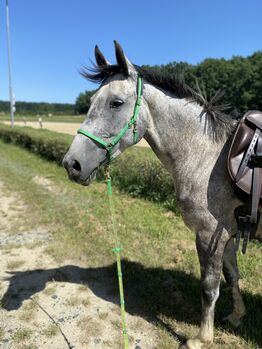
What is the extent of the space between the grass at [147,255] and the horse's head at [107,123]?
74.9 inches

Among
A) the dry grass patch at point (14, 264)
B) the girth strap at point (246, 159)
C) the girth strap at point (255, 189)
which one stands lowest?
the dry grass patch at point (14, 264)

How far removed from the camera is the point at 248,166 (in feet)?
7.27

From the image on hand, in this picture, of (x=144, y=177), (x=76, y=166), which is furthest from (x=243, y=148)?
(x=144, y=177)

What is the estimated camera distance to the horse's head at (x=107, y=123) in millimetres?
2295

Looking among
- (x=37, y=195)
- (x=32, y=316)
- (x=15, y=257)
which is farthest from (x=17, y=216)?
(x=32, y=316)

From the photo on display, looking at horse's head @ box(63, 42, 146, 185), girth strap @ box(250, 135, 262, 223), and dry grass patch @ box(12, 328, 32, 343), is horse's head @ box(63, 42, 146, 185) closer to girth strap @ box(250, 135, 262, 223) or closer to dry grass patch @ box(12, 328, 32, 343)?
girth strap @ box(250, 135, 262, 223)

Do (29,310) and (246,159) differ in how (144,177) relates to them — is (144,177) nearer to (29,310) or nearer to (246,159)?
(29,310)

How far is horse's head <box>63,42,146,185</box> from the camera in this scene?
2.29 m

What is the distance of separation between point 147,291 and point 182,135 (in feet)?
7.11

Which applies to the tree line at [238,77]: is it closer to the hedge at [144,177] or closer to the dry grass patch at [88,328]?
the hedge at [144,177]

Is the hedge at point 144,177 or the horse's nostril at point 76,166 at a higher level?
the horse's nostril at point 76,166

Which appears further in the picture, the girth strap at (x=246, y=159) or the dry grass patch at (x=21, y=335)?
the dry grass patch at (x=21, y=335)

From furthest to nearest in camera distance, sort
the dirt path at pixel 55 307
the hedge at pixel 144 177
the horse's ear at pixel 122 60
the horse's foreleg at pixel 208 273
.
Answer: the hedge at pixel 144 177 < the dirt path at pixel 55 307 < the horse's foreleg at pixel 208 273 < the horse's ear at pixel 122 60

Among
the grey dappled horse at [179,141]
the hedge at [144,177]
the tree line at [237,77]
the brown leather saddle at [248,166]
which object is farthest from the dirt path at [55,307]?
the tree line at [237,77]
